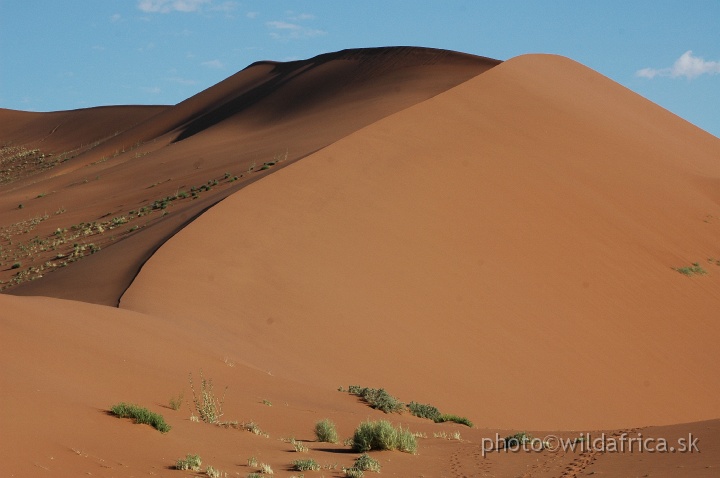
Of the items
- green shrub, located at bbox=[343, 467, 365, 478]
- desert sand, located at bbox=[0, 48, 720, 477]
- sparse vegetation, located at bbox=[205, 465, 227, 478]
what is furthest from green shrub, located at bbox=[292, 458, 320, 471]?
sparse vegetation, located at bbox=[205, 465, 227, 478]

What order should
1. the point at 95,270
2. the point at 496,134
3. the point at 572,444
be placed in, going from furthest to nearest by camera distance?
1. the point at 496,134
2. the point at 95,270
3. the point at 572,444

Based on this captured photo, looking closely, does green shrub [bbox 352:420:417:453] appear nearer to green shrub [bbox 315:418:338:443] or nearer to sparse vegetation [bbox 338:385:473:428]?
green shrub [bbox 315:418:338:443]

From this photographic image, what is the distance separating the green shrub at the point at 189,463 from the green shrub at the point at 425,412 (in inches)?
237

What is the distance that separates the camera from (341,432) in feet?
35.7

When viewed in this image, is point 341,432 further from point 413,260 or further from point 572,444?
point 413,260

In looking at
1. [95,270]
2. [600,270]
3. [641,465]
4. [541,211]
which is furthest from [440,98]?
[641,465]

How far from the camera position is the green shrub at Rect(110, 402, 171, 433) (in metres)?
8.48

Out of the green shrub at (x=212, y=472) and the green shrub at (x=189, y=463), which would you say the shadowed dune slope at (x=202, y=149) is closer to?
the green shrub at (x=189, y=463)

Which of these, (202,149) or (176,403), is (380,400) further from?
(202,149)

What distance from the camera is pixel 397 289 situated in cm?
1958

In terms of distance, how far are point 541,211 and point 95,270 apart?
1183cm

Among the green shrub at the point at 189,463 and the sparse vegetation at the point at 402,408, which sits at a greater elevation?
the green shrub at the point at 189,463

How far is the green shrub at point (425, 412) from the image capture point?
13.2m

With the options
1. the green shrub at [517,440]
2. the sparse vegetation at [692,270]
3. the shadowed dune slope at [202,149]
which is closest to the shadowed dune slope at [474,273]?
the sparse vegetation at [692,270]
